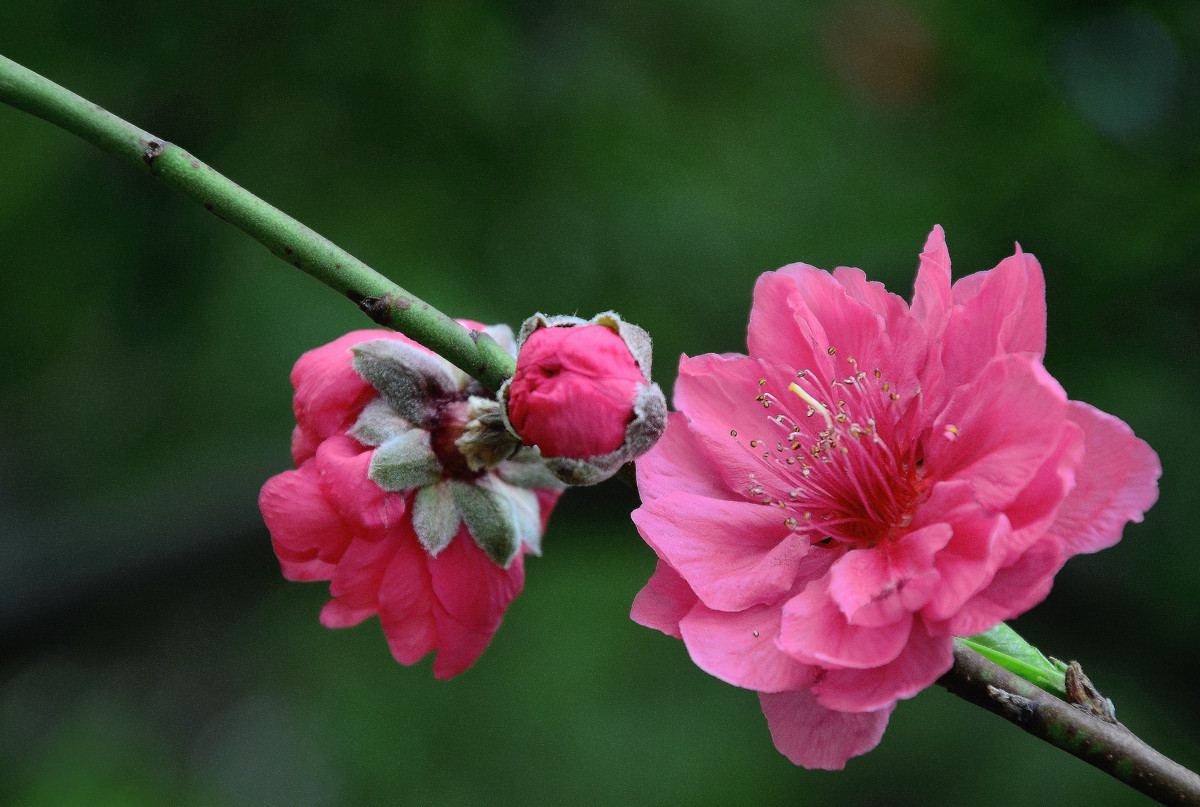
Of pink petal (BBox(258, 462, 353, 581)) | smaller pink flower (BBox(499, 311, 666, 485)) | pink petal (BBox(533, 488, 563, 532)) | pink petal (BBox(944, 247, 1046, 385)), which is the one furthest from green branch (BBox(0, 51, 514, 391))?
pink petal (BBox(944, 247, 1046, 385))

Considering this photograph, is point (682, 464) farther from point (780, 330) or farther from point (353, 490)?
point (353, 490)

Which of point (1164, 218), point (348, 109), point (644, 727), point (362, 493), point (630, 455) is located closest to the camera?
point (630, 455)

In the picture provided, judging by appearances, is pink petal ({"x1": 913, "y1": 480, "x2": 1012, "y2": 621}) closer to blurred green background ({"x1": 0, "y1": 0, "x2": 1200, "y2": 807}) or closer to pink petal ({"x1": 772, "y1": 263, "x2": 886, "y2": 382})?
pink petal ({"x1": 772, "y1": 263, "x2": 886, "y2": 382})

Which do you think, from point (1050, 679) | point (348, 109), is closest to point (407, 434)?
point (1050, 679)

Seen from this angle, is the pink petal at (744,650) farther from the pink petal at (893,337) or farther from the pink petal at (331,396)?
the pink petal at (331,396)

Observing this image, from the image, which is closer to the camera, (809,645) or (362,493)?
(809,645)

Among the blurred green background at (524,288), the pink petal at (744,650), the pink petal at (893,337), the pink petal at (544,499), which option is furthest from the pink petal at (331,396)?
the blurred green background at (524,288)

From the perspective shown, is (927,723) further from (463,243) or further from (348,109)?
(348,109)

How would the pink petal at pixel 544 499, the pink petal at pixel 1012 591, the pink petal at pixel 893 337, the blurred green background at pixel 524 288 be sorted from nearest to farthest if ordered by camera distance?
the pink petal at pixel 1012 591
the pink petal at pixel 893 337
the pink petal at pixel 544 499
the blurred green background at pixel 524 288
